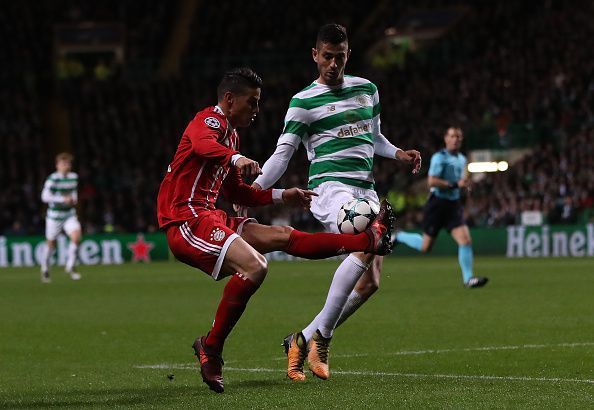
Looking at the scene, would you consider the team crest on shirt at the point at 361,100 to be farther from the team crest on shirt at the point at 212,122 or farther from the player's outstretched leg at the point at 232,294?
the player's outstretched leg at the point at 232,294

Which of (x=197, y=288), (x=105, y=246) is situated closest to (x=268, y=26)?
(x=105, y=246)

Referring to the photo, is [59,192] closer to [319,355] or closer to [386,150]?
[386,150]

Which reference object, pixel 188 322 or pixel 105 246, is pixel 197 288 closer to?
pixel 188 322

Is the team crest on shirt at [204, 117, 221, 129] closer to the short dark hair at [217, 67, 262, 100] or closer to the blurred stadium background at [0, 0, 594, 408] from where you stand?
the short dark hair at [217, 67, 262, 100]

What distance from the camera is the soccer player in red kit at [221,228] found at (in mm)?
7562

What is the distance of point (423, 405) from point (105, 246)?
2594 cm

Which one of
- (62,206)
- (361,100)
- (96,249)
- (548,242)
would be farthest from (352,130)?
(96,249)

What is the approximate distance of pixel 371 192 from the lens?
28.3 feet

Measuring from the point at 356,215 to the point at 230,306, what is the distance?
106cm

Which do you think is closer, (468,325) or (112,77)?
(468,325)

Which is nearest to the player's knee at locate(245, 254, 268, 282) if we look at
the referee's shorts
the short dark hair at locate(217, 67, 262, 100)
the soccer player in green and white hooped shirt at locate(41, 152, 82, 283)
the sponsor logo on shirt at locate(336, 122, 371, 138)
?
the short dark hair at locate(217, 67, 262, 100)

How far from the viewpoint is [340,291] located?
8500 millimetres

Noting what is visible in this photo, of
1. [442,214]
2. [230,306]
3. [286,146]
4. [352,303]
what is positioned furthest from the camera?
[442,214]

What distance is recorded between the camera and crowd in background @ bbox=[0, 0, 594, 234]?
109 feet
